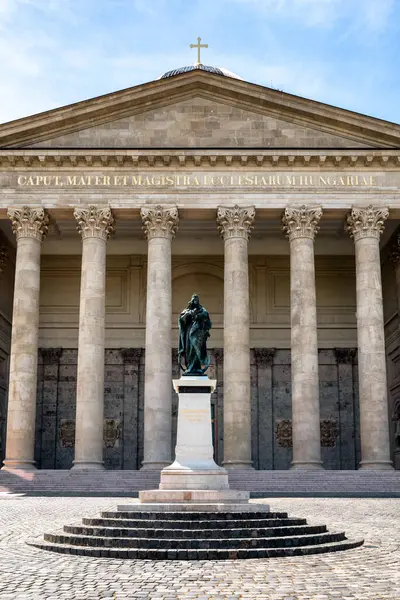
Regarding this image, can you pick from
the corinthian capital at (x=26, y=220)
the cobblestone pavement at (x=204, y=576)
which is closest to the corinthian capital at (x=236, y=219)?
the corinthian capital at (x=26, y=220)

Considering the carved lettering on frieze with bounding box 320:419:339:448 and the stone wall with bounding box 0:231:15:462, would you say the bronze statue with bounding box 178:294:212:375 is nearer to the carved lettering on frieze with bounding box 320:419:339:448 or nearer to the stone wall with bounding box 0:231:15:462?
the stone wall with bounding box 0:231:15:462

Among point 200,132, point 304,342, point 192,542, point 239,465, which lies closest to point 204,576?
point 192,542

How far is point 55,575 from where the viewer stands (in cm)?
1173

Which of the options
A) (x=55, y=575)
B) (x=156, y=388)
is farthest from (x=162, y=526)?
(x=156, y=388)

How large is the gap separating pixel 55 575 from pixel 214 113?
30942 millimetres

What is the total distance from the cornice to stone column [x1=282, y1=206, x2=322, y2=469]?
2450mm

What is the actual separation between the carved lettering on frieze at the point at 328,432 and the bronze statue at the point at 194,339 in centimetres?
2559

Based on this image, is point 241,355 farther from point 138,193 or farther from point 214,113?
point 214,113

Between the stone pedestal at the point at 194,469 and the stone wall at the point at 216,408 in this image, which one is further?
the stone wall at the point at 216,408

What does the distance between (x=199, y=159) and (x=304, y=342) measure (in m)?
10.1

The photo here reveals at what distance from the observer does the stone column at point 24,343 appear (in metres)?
35.7

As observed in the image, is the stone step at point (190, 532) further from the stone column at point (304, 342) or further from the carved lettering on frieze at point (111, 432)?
the carved lettering on frieze at point (111, 432)

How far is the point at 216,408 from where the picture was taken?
44.6 meters

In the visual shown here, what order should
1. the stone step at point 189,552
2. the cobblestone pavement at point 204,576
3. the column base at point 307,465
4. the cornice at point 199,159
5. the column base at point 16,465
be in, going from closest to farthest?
the cobblestone pavement at point 204,576 < the stone step at point 189,552 < the column base at point 16,465 < the column base at point 307,465 < the cornice at point 199,159
